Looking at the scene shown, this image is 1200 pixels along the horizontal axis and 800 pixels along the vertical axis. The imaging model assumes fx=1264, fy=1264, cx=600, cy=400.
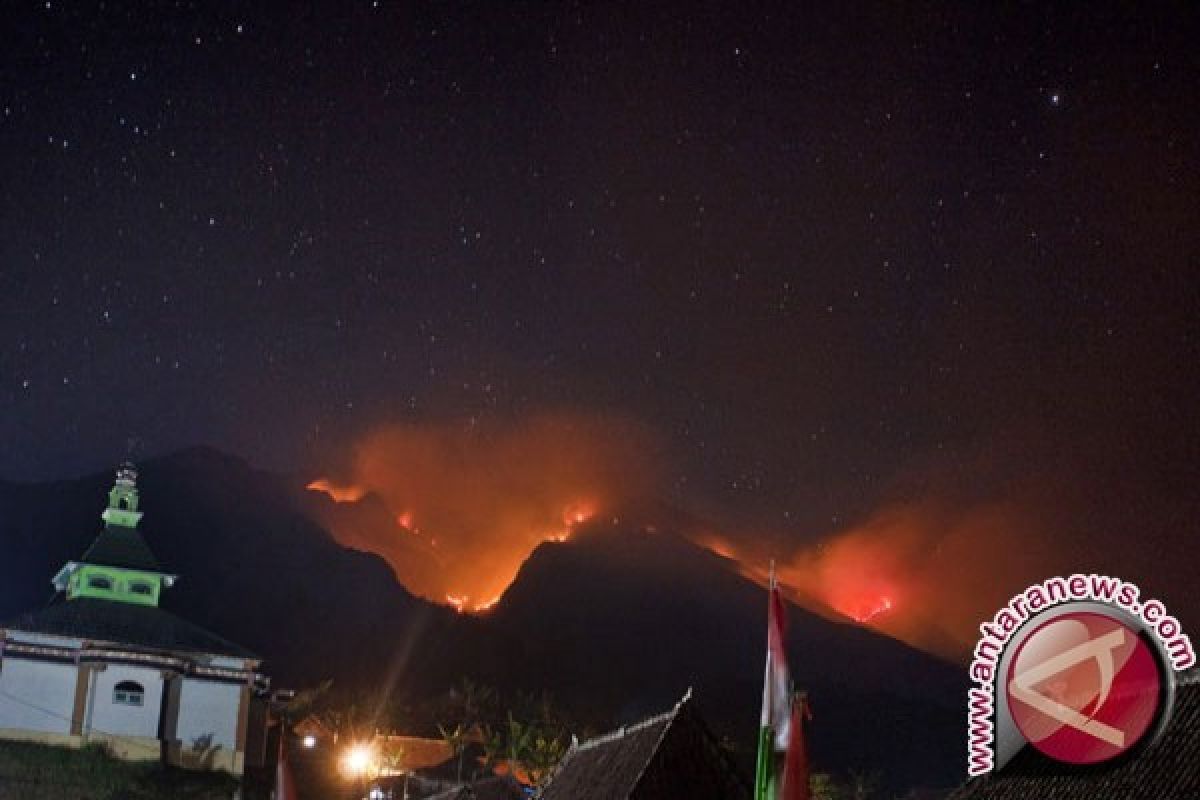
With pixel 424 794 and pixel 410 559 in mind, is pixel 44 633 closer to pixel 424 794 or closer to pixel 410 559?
pixel 424 794

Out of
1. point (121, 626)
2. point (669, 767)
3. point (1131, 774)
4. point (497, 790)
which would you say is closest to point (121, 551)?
point (121, 626)

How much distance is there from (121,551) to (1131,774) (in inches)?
2054

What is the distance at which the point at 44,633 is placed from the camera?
5228 cm

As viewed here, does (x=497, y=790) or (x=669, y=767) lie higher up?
(x=497, y=790)

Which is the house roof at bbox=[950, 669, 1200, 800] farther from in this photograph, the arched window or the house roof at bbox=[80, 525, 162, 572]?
the house roof at bbox=[80, 525, 162, 572]

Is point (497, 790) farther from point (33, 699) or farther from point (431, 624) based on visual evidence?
point (431, 624)

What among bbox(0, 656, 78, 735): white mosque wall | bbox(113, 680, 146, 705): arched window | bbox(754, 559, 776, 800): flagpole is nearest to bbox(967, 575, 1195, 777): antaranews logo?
bbox(754, 559, 776, 800): flagpole

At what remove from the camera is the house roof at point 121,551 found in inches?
2379

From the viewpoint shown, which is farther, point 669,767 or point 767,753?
point 669,767

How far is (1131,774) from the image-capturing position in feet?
66.2

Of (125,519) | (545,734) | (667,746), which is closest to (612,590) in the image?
(545,734)

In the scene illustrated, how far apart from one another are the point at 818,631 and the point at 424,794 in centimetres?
13029

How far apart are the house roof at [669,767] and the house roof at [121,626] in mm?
33721

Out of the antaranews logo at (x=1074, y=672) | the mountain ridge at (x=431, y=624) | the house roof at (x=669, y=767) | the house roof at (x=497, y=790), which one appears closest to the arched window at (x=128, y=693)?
the house roof at (x=497, y=790)
